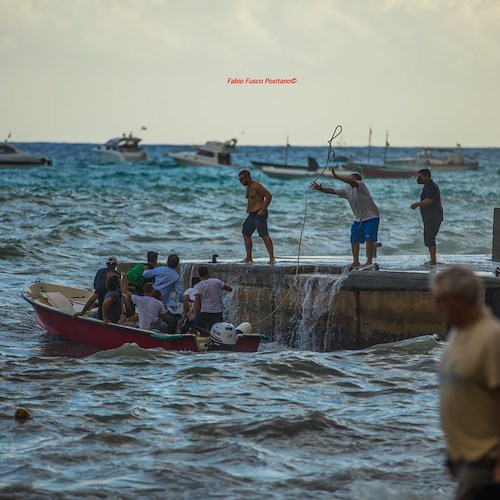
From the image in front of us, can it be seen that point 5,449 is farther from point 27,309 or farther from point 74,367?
point 27,309

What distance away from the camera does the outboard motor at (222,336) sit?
13875mm

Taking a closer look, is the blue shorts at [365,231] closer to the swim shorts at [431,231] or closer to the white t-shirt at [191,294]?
the swim shorts at [431,231]

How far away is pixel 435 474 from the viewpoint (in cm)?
848

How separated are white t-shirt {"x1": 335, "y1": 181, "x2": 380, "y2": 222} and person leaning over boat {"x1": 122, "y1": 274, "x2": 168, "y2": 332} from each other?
113 inches

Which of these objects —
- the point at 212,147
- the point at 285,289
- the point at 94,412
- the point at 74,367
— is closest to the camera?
the point at 94,412

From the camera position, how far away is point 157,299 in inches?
574

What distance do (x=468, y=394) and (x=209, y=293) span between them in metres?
9.46

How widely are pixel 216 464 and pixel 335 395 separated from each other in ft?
9.73

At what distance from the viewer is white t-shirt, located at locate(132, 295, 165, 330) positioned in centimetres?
1430

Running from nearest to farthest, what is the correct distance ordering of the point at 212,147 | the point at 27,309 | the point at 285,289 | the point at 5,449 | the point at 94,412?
the point at 5,449 < the point at 94,412 < the point at 285,289 < the point at 27,309 < the point at 212,147

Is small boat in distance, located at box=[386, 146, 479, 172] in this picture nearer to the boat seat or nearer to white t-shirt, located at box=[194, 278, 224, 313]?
the boat seat

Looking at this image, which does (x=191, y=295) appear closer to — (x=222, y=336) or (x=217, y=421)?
(x=222, y=336)

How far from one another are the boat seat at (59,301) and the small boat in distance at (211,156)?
7698cm

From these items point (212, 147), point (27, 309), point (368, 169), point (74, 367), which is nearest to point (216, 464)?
point (74, 367)
